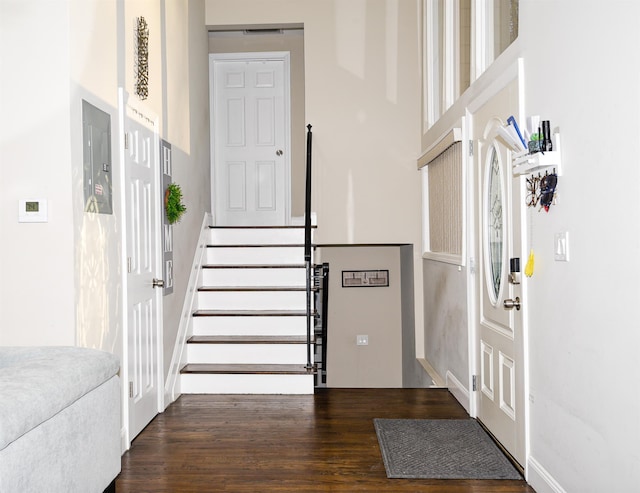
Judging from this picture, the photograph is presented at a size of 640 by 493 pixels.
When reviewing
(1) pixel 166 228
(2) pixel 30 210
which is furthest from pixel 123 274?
(1) pixel 166 228

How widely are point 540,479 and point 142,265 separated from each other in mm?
2705

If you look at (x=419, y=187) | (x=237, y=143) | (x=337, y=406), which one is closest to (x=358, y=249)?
(x=419, y=187)

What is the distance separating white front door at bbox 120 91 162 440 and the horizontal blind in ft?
7.39

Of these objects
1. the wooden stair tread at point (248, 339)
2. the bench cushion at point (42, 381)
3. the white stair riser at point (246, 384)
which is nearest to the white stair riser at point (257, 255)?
the wooden stair tread at point (248, 339)

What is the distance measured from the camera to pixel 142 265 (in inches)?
163

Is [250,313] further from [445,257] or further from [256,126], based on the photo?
[256,126]

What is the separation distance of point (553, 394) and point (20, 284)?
8.39ft

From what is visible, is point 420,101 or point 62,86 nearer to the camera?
point 62,86

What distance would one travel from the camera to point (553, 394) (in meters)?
2.84

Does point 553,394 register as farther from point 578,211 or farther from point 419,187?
point 419,187

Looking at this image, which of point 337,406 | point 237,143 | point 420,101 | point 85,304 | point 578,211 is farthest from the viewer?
point 237,143

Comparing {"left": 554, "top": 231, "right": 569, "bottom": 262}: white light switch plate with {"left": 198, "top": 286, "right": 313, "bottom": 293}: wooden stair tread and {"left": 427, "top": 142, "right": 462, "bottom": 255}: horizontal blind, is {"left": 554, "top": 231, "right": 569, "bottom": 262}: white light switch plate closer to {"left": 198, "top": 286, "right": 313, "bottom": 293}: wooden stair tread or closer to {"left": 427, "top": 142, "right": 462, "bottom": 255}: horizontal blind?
{"left": 427, "top": 142, "right": 462, "bottom": 255}: horizontal blind

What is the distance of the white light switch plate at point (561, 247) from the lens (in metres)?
2.66

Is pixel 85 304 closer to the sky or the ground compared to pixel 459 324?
closer to the sky
